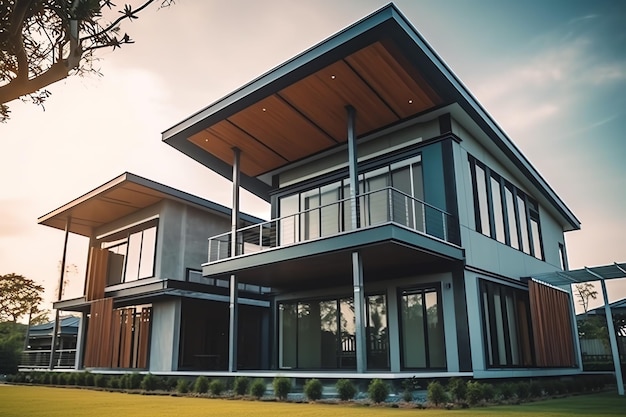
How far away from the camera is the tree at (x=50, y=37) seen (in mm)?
4508

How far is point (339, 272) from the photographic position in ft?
45.2

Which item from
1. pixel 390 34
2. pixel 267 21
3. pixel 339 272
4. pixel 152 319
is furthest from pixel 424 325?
pixel 152 319

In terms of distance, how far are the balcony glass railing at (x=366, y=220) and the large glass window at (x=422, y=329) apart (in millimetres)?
1494

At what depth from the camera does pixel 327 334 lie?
47.1 feet

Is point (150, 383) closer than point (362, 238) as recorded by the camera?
No

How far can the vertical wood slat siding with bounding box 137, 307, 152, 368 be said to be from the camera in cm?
1747

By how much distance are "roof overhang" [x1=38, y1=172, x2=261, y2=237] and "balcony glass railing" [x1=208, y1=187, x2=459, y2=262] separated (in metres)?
3.22

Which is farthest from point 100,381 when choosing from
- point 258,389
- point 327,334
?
point 258,389

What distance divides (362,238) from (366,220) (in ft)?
8.57

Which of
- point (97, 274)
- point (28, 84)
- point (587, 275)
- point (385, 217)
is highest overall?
point (385, 217)

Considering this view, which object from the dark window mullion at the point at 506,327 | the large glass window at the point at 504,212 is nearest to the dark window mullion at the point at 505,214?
the large glass window at the point at 504,212

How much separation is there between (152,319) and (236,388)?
768 centimetres

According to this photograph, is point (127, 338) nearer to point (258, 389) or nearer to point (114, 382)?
point (114, 382)

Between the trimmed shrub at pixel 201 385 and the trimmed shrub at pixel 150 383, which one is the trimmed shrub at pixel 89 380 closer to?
the trimmed shrub at pixel 150 383
